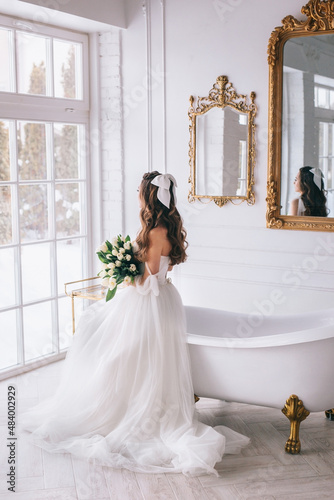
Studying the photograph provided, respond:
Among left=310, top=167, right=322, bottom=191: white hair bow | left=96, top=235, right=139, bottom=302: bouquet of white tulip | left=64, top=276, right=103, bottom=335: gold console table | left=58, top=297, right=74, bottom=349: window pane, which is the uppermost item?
left=310, top=167, right=322, bottom=191: white hair bow

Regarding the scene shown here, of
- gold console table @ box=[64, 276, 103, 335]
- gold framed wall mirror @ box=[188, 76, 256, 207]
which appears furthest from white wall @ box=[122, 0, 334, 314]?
gold console table @ box=[64, 276, 103, 335]

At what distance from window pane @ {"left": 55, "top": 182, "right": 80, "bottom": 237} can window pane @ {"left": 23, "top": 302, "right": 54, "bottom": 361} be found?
62 cm

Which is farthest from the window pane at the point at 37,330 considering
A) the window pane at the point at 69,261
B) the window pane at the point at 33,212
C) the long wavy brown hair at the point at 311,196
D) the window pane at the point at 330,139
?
the window pane at the point at 330,139

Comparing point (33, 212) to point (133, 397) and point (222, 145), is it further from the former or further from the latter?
point (133, 397)

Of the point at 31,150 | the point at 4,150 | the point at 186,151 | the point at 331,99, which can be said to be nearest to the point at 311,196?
the point at 331,99

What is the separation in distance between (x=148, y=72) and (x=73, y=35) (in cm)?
66

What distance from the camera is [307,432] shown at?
3.50m

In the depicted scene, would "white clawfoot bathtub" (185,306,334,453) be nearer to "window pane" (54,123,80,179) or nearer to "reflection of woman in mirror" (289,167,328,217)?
"reflection of woman in mirror" (289,167,328,217)

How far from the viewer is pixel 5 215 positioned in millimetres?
4297

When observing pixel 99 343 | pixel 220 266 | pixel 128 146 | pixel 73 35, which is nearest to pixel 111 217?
pixel 128 146

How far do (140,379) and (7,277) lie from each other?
1539 millimetres

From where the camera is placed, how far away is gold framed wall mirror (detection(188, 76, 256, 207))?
4.30m

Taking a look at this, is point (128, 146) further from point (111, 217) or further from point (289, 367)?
point (289, 367)

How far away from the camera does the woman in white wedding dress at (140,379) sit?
3.14 meters
